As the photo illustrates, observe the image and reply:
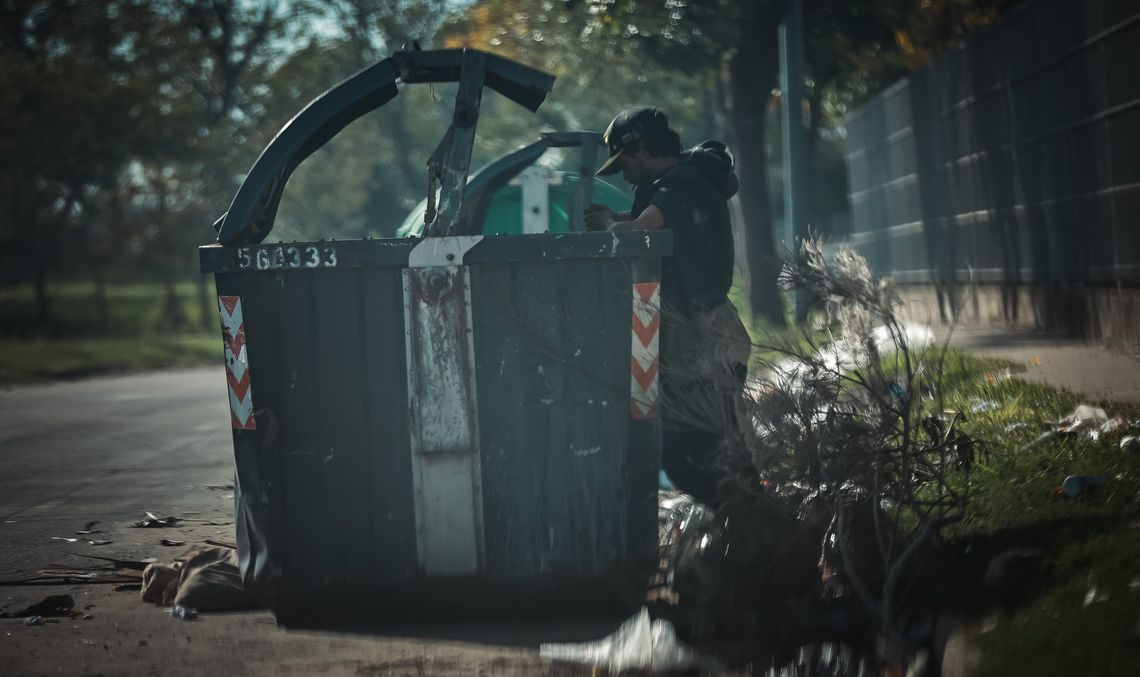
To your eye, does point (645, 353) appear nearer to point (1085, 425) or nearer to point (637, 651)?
point (637, 651)

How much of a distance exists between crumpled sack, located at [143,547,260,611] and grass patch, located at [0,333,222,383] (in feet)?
53.8

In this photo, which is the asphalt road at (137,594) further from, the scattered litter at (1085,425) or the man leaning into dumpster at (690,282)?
the scattered litter at (1085,425)

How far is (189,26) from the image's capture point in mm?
42000

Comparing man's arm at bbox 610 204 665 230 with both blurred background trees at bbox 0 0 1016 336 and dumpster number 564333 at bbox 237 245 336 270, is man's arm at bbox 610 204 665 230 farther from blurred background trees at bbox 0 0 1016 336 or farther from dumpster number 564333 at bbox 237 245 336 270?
blurred background trees at bbox 0 0 1016 336

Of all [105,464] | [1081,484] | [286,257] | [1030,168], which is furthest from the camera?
[1030,168]

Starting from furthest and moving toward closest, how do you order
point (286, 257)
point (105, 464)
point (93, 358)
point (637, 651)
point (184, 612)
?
point (93, 358) → point (105, 464) → point (184, 612) → point (286, 257) → point (637, 651)

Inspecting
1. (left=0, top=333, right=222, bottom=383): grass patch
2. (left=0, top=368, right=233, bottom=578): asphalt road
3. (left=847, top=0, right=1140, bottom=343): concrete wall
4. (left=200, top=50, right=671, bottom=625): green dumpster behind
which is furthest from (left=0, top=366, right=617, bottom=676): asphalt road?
(left=0, top=333, right=222, bottom=383): grass patch

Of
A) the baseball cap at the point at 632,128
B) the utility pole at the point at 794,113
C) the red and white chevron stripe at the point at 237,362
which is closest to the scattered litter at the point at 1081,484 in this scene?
the baseball cap at the point at 632,128

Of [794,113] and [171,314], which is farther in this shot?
[171,314]

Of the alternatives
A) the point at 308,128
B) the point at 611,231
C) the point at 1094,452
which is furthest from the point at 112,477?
the point at 1094,452

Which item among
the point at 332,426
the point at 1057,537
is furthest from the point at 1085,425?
the point at 332,426

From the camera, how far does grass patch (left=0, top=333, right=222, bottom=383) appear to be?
76.0 feet

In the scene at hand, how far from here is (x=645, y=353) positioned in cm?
556

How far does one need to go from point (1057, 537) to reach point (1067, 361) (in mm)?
5198
